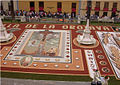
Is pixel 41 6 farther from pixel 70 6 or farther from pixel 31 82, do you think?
pixel 31 82

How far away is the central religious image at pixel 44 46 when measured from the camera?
15.0 metres

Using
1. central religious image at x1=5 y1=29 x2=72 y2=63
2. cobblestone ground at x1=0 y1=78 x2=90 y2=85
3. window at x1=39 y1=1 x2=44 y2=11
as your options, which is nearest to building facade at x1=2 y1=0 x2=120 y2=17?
window at x1=39 y1=1 x2=44 y2=11

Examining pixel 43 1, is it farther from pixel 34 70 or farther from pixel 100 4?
pixel 34 70

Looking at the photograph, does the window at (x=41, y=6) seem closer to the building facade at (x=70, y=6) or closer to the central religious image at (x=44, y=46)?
the building facade at (x=70, y=6)

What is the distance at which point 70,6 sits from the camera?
3186 cm

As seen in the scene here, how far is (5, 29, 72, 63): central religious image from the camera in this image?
49.1 ft

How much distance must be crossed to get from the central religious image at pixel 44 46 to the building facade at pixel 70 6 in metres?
12.2

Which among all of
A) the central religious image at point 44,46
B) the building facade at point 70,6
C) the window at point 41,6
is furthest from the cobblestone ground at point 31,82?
the window at point 41,6

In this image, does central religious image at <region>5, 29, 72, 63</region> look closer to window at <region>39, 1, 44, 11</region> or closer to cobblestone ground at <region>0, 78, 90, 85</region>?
cobblestone ground at <region>0, 78, 90, 85</region>

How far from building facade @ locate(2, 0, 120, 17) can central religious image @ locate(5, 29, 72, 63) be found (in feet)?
40.1

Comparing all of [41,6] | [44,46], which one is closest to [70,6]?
[41,6]

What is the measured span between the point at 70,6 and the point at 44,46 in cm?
1735

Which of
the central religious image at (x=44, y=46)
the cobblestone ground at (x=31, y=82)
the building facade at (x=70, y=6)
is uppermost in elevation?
the building facade at (x=70, y=6)

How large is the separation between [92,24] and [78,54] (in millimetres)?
10419
